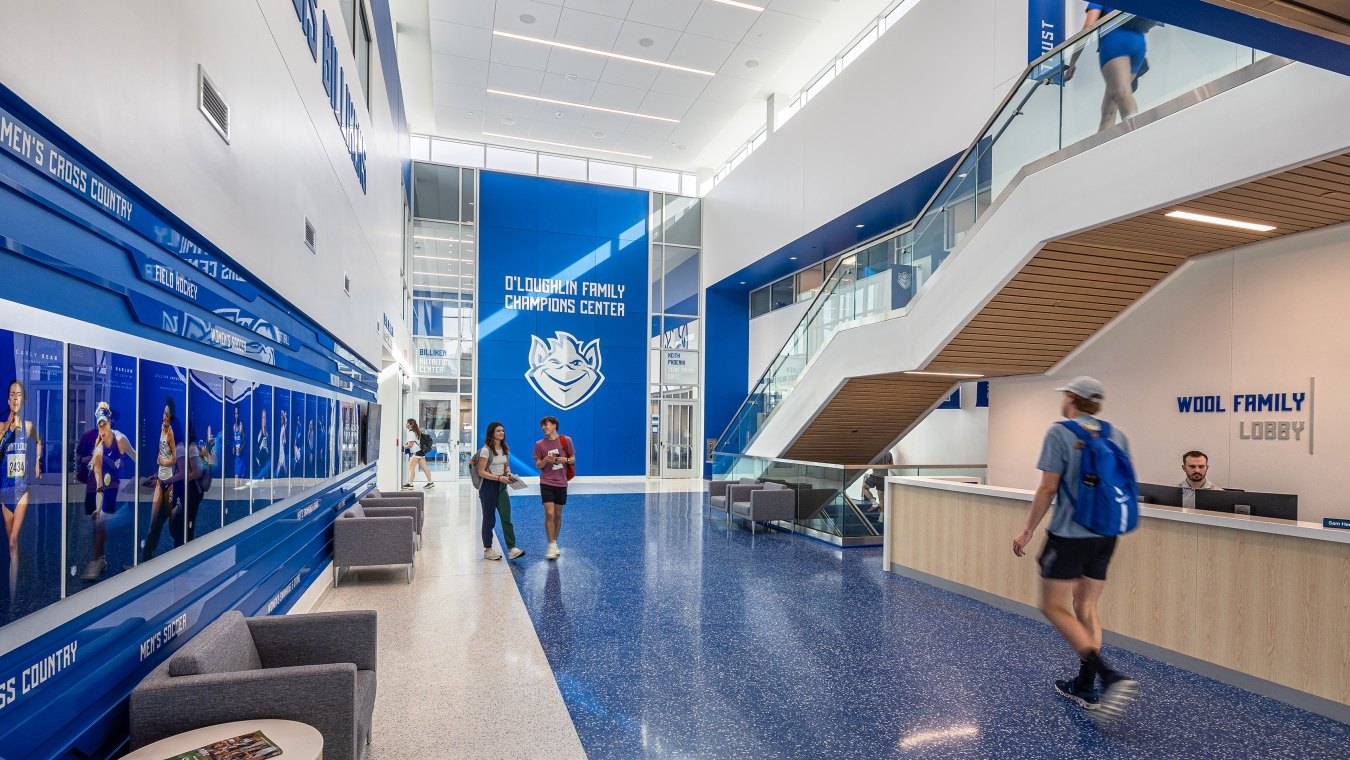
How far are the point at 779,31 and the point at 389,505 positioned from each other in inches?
432

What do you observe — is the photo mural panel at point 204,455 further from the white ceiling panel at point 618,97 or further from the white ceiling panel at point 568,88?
the white ceiling panel at point 618,97

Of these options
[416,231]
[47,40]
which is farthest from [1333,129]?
[416,231]

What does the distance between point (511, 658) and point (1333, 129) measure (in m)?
5.46

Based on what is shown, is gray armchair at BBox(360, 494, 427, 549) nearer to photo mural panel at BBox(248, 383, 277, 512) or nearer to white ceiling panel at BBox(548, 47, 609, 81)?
photo mural panel at BBox(248, 383, 277, 512)

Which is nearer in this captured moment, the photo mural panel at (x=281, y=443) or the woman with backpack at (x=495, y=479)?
the photo mural panel at (x=281, y=443)

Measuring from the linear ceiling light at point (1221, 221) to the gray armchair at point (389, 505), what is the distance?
704 cm

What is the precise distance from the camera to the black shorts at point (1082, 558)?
3818 millimetres

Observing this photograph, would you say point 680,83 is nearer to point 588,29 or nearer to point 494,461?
point 588,29

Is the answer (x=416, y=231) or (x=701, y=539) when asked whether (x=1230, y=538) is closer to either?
(x=701, y=539)

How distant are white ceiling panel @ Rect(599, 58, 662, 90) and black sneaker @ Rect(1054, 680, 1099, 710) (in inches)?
536

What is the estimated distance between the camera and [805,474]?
965 centimetres

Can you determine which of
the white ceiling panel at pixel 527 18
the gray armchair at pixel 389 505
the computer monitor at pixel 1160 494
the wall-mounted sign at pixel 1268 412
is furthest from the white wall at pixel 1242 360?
the white ceiling panel at pixel 527 18

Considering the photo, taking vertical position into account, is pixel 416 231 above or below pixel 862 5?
below

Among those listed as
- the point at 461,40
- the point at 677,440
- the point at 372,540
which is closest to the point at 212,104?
the point at 372,540
